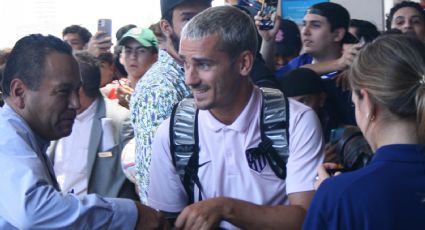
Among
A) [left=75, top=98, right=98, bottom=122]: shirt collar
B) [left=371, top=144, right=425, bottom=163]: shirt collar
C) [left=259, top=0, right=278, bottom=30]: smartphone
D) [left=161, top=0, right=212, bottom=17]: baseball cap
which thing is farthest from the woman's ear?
[left=75, top=98, right=98, bottom=122]: shirt collar

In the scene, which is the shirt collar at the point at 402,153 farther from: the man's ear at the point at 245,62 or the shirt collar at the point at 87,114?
the shirt collar at the point at 87,114

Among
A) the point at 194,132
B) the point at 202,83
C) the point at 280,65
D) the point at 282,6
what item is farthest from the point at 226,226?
the point at 282,6

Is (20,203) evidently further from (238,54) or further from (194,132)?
(238,54)

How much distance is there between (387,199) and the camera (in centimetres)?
187

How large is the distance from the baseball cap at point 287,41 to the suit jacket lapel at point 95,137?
1846 mm

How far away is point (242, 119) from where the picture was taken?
261 cm

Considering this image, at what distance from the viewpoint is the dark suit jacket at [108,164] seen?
14.1ft

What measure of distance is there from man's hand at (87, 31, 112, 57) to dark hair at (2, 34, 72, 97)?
3585mm

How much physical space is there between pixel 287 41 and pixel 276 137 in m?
3.36

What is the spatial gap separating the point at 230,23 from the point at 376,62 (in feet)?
2.56

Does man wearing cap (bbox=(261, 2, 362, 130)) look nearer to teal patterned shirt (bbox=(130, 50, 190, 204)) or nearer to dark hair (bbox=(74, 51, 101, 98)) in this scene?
dark hair (bbox=(74, 51, 101, 98))

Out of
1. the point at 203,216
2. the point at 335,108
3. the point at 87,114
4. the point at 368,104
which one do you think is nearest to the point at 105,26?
the point at 87,114

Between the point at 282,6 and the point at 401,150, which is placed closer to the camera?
the point at 401,150

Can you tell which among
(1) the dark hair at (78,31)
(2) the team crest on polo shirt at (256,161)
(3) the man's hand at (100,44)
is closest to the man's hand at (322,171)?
(2) the team crest on polo shirt at (256,161)
